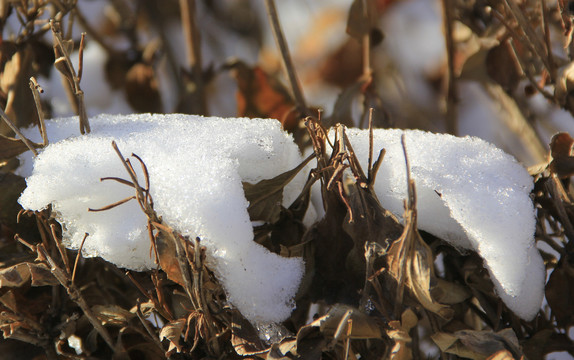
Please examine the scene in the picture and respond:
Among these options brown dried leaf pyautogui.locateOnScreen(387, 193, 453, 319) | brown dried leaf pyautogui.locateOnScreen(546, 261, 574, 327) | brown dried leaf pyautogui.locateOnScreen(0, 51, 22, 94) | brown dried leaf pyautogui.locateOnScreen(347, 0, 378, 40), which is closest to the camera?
brown dried leaf pyautogui.locateOnScreen(387, 193, 453, 319)

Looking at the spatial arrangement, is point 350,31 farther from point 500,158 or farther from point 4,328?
point 4,328

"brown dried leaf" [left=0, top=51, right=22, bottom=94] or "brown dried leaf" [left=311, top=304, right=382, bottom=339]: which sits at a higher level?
"brown dried leaf" [left=0, top=51, right=22, bottom=94]

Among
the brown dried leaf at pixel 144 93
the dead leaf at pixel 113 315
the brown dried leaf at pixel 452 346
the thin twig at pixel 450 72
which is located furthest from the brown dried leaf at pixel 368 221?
the brown dried leaf at pixel 144 93

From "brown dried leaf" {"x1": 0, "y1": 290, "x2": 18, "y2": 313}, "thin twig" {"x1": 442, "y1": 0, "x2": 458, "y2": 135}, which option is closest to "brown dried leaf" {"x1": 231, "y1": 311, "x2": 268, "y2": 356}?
"brown dried leaf" {"x1": 0, "y1": 290, "x2": 18, "y2": 313}

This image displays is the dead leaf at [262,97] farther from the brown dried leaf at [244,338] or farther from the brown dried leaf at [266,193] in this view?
the brown dried leaf at [244,338]

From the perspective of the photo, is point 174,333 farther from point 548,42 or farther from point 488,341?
point 548,42

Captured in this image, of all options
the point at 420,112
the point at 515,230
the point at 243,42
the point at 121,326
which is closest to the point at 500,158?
the point at 515,230

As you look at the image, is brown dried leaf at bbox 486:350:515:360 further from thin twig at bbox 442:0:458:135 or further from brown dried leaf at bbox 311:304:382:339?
thin twig at bbox 442:0:458:135
